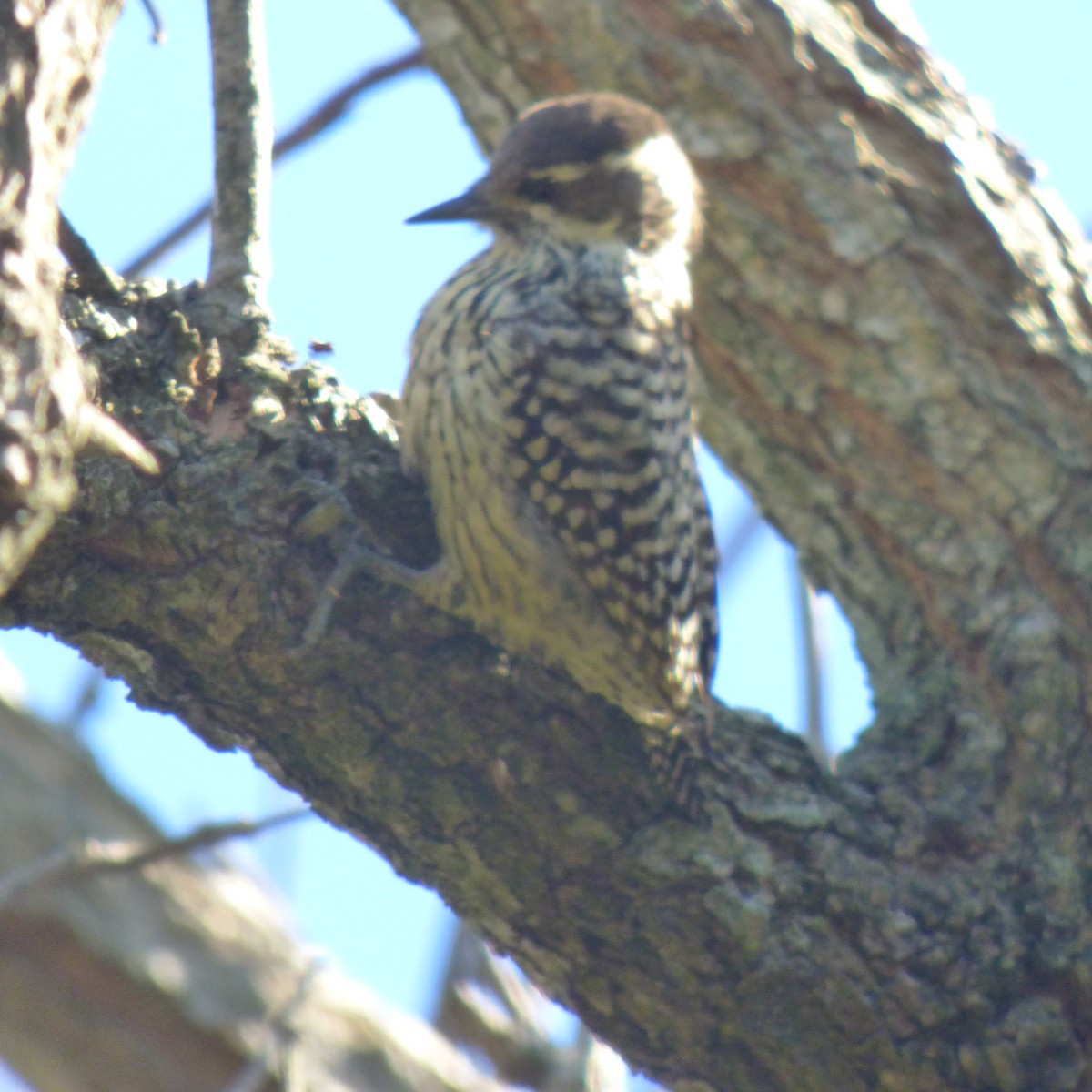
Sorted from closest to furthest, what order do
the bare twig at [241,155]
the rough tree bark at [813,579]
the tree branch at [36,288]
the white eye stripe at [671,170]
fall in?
the tree branch at [36,288]
the rough tree bark at [813,579]
the bare twig at [241,155]
the white eye stripe at [671,170]

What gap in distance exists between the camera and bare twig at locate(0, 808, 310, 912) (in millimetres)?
2711

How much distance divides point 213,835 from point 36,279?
1.69m

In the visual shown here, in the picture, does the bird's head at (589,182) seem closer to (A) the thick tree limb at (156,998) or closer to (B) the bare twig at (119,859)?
(B) the bare twig at (119,859)

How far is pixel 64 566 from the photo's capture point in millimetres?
2203

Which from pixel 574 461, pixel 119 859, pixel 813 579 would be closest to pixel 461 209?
pixel 574 461

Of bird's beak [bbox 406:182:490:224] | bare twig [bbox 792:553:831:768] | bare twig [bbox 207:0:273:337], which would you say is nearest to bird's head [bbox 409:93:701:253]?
bird's beak [bbox 406:182:490:224]

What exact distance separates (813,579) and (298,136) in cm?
171

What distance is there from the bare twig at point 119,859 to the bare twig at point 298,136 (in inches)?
58.1

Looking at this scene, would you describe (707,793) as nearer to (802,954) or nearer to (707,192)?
(802,954)

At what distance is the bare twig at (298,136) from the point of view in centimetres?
364

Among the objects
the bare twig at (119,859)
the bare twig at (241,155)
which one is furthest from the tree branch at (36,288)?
the bare twig at (119,859)

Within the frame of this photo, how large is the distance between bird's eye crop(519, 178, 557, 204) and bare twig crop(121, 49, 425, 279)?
531 millimetres

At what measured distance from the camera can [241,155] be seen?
2.60 meters

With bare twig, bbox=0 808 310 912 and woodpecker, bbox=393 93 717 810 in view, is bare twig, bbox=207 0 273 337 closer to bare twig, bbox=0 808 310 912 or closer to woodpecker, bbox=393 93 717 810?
woodpecker, bbox=393 93 717 810
